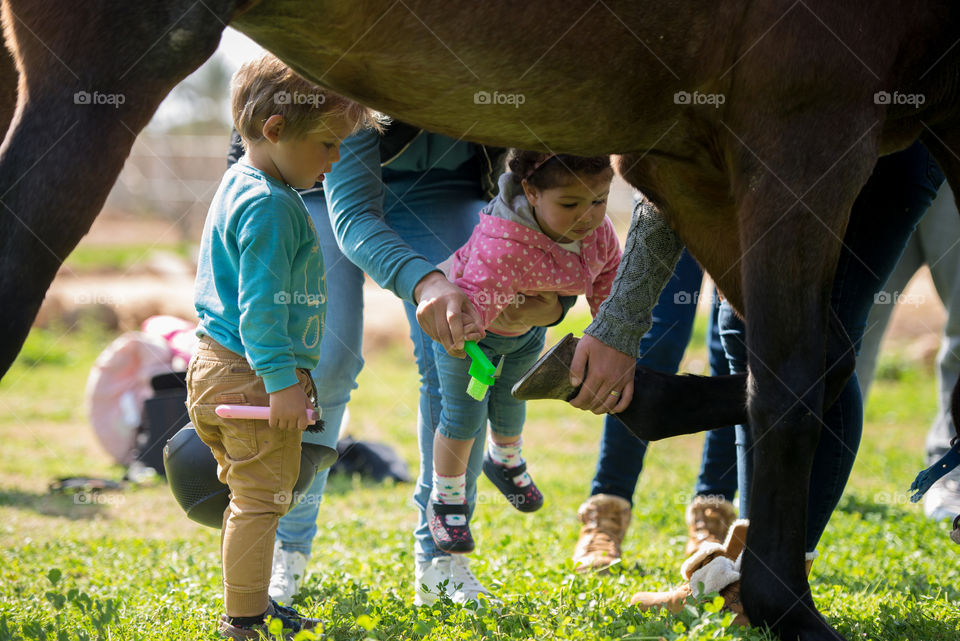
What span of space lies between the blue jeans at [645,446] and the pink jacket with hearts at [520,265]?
75cm

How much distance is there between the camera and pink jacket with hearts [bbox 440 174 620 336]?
3.12 m

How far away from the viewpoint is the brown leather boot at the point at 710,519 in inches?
154

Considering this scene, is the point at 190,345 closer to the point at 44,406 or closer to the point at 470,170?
the point at 44,406

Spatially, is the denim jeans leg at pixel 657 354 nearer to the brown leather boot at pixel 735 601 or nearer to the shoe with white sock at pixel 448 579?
the shoe with white sock at pixel 448 579

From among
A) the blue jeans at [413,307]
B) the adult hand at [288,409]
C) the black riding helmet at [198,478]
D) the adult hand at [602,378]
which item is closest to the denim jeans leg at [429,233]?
the blue jeans at [413,307]

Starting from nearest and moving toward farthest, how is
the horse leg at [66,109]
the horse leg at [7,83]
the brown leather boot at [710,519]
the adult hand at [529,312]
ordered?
Result: the horse leg at [66,109] < the horse leg at [7,83] < the adult hand at [529,312] < the brown leather boot at [710,519]

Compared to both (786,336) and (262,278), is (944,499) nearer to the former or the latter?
(786,336)

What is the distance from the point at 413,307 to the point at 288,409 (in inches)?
43.9

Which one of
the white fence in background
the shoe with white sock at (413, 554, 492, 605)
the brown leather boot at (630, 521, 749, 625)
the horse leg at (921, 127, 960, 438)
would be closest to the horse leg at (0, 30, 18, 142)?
the shoe with white sock at (413, 554, 492, 605)

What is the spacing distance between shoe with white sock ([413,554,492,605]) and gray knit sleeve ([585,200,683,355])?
1.01 m

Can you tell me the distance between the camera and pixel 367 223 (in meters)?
3.07

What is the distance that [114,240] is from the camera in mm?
19719

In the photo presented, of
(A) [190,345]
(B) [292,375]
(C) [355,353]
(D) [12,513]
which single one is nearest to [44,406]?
(A) [190,345]

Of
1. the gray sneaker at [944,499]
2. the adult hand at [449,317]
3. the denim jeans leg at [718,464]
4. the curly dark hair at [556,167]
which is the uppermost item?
the curly dark hair at [556,167]
